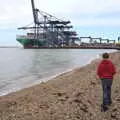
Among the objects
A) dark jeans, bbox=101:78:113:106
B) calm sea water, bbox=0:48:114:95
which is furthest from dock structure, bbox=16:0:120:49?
dark jeans, bbox=101:78:113:106

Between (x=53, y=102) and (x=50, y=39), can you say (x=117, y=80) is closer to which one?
(x=53, y=102)

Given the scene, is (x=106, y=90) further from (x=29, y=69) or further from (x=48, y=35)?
(x=48, y=35)

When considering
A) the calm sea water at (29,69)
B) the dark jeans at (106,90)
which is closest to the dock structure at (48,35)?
the calm sea water at (29,69)

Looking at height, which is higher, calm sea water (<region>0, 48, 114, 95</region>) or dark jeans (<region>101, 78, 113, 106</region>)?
dark jeans (<region>101, 78, 113, 106</region>)

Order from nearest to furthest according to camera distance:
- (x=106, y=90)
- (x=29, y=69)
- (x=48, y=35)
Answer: (x=106, y=90) → (x=29, y=69) → (x=48, y=35)

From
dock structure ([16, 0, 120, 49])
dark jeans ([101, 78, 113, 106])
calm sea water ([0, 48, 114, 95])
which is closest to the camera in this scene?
dark jeans ([101, 78, 113, 106])

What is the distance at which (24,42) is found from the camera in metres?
156

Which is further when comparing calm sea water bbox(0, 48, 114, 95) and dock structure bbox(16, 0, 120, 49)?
dock structure bbox(16, 0, 120, 49)

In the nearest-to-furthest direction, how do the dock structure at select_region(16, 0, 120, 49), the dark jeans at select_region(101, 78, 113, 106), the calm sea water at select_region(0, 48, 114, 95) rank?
the dark jeans at select_region(101, 78, 113, 106) → the calm sea water at select_region(0, 48, 114, 95) → the dock structure at select_region(16, 0, 120, 49)

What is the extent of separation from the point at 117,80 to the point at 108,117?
20.2 ft

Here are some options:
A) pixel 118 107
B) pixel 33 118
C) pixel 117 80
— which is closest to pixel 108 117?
pixel 118 107

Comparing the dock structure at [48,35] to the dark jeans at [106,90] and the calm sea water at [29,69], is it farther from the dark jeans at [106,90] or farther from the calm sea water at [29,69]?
the dark jeans at [106,90]

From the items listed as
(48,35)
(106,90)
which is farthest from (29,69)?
(48,35)

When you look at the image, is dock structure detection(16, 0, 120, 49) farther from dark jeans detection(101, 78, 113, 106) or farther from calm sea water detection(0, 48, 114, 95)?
dark jeans detection(101, 78, 113, 106)
